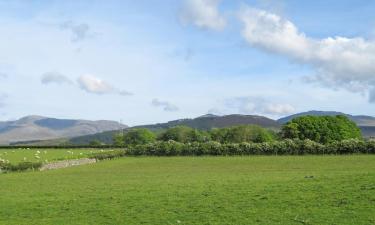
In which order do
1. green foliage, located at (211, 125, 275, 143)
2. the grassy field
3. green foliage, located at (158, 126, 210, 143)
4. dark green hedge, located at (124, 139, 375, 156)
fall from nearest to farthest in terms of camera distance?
the grassy field → dark green hedge, located at (124, 139, 375, 156) → green foliage, located at (211, 125, 275, 143) → green foliage, located at (158, 126, 210, 143)

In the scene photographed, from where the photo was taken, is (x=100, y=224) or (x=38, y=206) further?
(x=38, y=206)

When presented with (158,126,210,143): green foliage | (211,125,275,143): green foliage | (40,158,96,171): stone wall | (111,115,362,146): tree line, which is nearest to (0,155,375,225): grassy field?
(40,158,96,171): stone wall

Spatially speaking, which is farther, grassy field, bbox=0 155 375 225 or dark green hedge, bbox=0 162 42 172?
dark green hedge, bbox=0 162 42 172

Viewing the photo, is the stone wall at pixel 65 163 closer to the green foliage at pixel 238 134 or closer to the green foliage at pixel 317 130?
the green foliage at pixel 317 130

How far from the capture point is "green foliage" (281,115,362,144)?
152m

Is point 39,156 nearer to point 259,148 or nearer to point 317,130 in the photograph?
point 259,148

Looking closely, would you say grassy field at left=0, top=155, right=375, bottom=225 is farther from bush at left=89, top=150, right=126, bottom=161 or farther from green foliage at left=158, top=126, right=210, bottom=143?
green foliage at left=158, top=126, right=210, bottom=143

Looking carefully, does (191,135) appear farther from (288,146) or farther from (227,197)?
(227,197)

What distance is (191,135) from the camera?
185375 millimetres

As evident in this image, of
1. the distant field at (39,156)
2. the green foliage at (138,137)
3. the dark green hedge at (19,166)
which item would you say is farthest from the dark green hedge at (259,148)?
the green foliage at (138,137)

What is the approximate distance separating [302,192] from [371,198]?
3.80 metres

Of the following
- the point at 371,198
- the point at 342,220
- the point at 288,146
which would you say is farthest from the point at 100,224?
the point at 288,146

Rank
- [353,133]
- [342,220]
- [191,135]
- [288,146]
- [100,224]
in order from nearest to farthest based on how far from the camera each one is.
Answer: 1. [342,220]
2. [100,224]
3. [288,146]
4. [353,133]
5. [191,135]

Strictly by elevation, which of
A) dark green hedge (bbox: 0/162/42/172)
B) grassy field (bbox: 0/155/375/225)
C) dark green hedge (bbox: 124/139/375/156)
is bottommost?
grassy field (bbox: 0/155/375/225)
